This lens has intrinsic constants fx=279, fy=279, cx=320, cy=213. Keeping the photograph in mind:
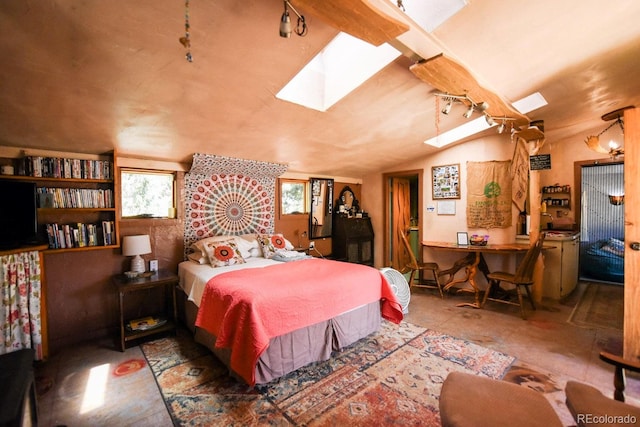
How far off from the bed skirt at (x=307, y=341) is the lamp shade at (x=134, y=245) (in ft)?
2.50

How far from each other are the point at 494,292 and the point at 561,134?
2962mm

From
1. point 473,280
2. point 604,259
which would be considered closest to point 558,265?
point 473,280

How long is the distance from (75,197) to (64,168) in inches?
11.3

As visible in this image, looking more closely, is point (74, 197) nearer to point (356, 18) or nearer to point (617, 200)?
point (356, 18)

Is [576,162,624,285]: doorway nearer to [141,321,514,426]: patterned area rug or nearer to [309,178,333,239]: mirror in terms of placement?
[141,321,514,426]: patterned area rug

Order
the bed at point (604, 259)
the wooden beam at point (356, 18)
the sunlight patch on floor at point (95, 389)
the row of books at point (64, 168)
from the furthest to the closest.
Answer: the bed at point (604, 259)
the row of books at point (64, 168)
the sunlight patch on floor at point (95, 389)
the wooden beam at point (356, 18)

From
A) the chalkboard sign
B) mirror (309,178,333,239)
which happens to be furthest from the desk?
mirror (309,178,333,239)

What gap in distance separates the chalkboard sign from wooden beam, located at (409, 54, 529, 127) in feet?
4.19

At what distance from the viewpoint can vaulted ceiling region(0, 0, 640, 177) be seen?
1.54m

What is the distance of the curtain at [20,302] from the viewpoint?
2238 mm

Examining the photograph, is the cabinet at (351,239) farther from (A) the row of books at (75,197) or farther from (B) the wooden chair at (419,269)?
(A) the row of books at (75,197)

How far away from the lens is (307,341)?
232 cm

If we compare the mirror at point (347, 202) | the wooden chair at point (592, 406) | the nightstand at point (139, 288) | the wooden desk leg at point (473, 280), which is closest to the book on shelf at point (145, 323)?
the nightstand at point (139, 288)

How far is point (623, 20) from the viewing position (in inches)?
76.3
